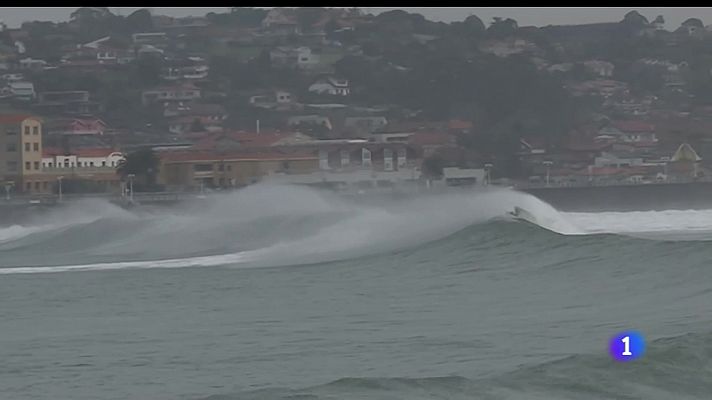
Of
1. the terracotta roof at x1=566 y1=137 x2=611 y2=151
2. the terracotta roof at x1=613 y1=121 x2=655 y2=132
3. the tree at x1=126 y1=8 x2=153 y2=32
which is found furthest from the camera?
the tree at x1=126 y1=8 x2=153 y2=32

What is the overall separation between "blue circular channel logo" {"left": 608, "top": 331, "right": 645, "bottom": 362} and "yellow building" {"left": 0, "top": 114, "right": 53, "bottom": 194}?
47279 mm

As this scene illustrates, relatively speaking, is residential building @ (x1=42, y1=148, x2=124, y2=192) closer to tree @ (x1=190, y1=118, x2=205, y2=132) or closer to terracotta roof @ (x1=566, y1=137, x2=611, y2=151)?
tree @ (x1=190, y1=118, x2=205, y2=132)

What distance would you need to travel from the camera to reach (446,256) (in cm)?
2014

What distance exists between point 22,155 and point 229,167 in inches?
317

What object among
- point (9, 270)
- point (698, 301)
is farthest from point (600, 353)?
point (9, 270)

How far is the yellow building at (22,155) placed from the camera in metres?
57.5

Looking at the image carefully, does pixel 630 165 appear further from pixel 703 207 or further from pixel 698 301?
pixel 698 301

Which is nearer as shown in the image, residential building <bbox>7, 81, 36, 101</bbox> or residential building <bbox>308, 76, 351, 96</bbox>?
residential building <bbox>7, 81, 36, 101</bbox>

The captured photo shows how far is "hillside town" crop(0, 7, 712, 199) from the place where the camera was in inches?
2331

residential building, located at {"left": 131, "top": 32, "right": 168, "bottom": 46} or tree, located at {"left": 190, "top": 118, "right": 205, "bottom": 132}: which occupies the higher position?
residential building, located at {"left": 131, "top": 32, "right": 168, "bottom": 46}

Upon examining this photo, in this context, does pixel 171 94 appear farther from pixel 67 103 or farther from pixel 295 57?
pixel 295 57

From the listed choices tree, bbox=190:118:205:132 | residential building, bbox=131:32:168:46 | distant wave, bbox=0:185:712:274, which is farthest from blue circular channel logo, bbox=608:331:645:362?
residential building, bbox=131:32:168:46

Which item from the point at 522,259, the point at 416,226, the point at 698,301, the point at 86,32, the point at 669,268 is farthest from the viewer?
the point at 86,32

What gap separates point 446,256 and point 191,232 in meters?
11.8
